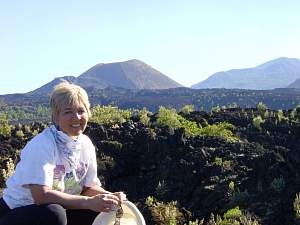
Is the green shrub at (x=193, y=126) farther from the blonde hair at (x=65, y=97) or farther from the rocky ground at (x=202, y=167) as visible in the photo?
the blonde hair at (x=65, y=97)

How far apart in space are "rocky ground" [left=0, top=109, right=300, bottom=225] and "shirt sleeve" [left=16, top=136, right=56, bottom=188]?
17.7 feet

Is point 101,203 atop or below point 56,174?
below

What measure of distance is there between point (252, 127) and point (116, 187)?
19.2 ft

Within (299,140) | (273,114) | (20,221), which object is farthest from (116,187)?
(20,221)

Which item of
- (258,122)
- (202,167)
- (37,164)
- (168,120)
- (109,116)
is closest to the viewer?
(37,164)

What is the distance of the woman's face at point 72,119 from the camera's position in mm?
4117

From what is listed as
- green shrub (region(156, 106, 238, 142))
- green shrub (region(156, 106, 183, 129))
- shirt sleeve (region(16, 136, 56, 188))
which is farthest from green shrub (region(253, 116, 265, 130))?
shirt sleeve (region(16, 136, 56, 188))

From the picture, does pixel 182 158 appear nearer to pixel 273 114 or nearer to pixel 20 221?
pixel 273 114

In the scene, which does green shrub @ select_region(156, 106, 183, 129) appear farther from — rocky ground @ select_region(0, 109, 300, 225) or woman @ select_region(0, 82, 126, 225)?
woman @ select_region(0, 82, 126, 225)

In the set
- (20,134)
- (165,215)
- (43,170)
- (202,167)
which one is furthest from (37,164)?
(20,134)

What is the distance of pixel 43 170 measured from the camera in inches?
155

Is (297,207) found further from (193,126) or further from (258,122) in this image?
(258,122)

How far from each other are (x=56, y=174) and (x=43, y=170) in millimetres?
212

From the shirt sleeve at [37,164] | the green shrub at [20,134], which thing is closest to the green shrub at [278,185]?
the shirt sleeve at [37,164]
